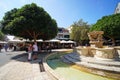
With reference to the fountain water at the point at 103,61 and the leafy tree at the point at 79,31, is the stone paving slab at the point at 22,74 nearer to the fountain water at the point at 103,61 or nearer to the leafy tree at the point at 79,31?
the fountain water at the point at 103,61

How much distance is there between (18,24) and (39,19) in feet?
12.4

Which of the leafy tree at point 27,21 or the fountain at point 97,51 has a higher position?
the leafy tree at point 27,21

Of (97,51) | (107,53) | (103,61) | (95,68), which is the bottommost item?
(95,68)

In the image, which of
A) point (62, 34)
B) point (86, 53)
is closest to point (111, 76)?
point (86, 53)

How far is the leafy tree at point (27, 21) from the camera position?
23.1 meters

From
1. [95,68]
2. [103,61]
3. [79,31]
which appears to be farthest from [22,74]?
[79,31]

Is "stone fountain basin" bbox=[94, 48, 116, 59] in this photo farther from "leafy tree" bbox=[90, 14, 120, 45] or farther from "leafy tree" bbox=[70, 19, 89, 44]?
"leafy tree" bbox=[70, 19, 89, 44]

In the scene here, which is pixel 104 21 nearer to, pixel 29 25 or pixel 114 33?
pixel 114 33

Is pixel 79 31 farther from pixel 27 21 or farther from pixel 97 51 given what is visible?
pixel 97 51

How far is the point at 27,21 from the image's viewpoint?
23.5 m

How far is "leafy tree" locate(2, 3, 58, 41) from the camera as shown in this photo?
75.7ft

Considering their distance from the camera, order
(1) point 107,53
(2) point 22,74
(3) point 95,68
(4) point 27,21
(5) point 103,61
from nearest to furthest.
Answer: (2) point 22,74, (3) point 95,68, (5) point 103,61, (1) point 107,53, (4) point 27,21

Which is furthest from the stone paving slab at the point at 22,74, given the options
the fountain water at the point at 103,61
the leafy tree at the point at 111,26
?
the leafy tree at the point at 111,26

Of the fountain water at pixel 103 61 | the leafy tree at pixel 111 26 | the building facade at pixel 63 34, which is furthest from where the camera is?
the building facade at pixel 63 34
